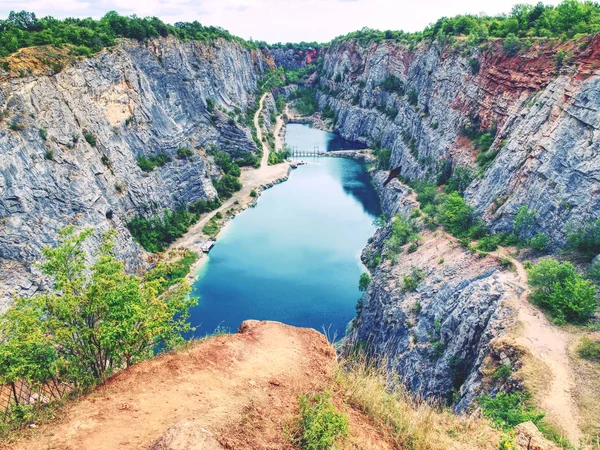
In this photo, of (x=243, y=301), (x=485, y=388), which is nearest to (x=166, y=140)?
(x=243, y=301)

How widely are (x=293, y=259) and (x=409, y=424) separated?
33.6 meters

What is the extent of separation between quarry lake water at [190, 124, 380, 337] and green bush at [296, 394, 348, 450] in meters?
20.5

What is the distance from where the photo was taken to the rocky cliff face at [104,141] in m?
28.8

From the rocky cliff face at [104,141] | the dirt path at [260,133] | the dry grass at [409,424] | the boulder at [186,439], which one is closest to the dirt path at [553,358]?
the dry grass at [409,424]

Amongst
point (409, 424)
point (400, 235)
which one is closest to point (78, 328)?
point (409, 424)

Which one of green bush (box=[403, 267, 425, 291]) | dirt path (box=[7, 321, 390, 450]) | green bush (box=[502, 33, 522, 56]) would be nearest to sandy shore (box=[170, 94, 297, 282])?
green bush (box=[403, 267, 425, 291])

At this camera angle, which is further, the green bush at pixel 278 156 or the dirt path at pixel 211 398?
the green bush at pixel 278 156

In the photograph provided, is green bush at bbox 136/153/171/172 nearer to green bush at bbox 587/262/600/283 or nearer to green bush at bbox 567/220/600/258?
green bush at bbox 567/220/600/258

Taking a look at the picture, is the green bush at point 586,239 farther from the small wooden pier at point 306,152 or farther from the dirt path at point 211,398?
the small wooden pier at point 306,152

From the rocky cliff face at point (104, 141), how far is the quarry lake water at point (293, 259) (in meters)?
7.89

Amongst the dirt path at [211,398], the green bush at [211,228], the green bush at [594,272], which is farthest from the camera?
the green bush at [211,228]

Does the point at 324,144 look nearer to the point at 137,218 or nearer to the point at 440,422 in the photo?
the point at 137,218

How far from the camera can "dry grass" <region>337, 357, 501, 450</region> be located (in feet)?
34.5

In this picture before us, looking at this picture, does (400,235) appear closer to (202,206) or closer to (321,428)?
(202,206)
